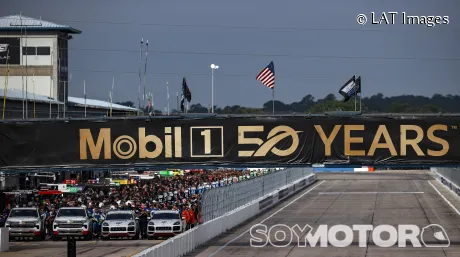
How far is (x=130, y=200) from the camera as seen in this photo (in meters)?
54.3

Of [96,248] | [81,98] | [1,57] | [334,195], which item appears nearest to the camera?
[96,248]

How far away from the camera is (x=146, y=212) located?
47.4 metres

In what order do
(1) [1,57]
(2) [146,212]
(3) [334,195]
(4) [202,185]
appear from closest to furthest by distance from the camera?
(2) [146,212] < (4) [202,185] < (3) [334,195] < (1) [1,57]

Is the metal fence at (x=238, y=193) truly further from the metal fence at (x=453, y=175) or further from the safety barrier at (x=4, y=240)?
the metal fence at (x=453, y=175)

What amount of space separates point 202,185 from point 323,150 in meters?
33.2

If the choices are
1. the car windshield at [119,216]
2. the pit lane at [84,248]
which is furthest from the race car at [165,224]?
the car windshield at [119,216]

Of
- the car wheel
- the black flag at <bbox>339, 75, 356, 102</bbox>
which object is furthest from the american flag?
the car wheel

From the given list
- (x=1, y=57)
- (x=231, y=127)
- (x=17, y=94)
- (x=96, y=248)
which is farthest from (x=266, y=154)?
(x=1, y=57)

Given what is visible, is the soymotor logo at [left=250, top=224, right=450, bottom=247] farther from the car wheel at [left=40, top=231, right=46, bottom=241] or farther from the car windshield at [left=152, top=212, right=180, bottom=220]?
the car wheel at [left=40, top=231, right=46, bottom=241]

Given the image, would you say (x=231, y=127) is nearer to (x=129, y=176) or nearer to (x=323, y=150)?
(x=323, y=150)

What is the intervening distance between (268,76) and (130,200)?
13562 millimetres

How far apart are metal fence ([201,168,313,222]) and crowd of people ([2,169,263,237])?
68 cm

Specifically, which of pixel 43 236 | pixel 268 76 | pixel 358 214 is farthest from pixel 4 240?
pixel 358 214

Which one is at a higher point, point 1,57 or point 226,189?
point 1,57
